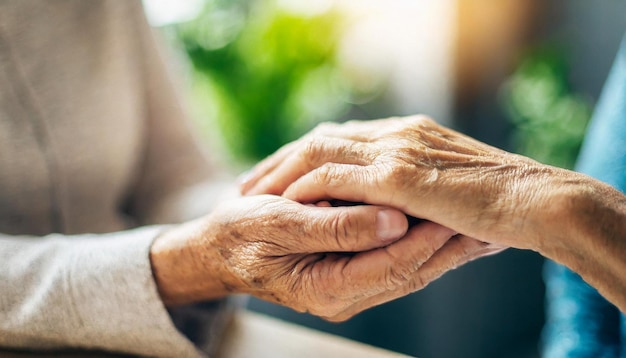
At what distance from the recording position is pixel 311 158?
2.27 ft

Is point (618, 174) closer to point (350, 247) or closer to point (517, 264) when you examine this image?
point (350, 247)

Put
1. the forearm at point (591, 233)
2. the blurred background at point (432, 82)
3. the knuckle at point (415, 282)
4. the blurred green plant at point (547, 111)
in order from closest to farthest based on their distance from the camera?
the forearm at point (591, 233), the knuckle at point (415, 282), the blurred green plant at point (547, 111), the blurred background at point (432, 82)

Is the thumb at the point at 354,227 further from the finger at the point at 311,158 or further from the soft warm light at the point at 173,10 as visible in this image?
the soft warm light at the point at 173,10

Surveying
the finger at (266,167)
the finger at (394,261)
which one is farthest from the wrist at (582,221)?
the finger at (266,167)

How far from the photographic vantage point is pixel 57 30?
0.87 meters

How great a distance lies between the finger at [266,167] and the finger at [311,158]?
0.01 m

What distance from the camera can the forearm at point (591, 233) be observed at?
1.72 feet

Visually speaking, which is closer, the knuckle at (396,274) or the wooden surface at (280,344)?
the knuckle at (396,274)

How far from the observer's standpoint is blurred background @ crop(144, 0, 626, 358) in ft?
6.87

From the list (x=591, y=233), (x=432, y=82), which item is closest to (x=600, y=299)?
(x=591, y=233)

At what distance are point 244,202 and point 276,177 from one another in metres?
0.07

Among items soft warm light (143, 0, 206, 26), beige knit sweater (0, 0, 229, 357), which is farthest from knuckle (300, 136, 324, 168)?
Answer: soft warm light (143, 0, 206, 26)

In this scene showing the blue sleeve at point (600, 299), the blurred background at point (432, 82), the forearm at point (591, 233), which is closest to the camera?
the forearm at point (591, 233)

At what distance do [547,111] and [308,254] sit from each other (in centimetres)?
161
